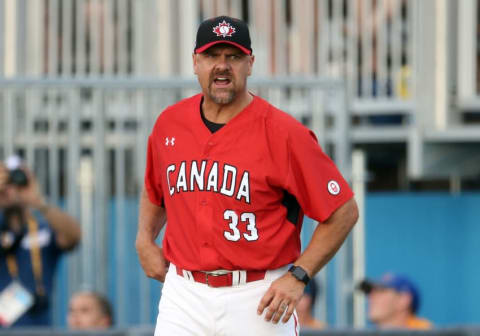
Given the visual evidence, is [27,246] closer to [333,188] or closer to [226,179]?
[226,179]

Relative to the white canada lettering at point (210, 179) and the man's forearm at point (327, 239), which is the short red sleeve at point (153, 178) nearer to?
the white canada lettering at point (210, 179)

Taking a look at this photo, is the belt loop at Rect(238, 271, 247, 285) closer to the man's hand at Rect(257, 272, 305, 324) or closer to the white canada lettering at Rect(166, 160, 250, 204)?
the man's hand at Rect(257, 272, 305, 324)

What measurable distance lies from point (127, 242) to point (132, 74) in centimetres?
182

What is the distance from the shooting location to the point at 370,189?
381 inches

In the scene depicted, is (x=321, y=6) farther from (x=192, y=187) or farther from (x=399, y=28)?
(x=192, y=187)

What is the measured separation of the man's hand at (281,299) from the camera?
4730 mm

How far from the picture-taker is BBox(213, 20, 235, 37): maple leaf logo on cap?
474cm

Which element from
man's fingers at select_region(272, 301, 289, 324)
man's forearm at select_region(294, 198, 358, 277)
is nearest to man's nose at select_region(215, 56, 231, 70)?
man's forearm at select_region(294, 198, 358, 277)

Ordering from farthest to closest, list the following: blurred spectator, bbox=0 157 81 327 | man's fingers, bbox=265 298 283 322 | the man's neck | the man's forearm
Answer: blurred spectator, bbox=0 157 81 327, the man's neck, the man's forearm, man's fingers, bbox=265 298 283 322

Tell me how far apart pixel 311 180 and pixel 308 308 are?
3127 millimetres

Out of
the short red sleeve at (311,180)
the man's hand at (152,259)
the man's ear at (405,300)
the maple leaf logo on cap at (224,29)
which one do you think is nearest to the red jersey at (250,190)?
the short red sleeve at (311,180)

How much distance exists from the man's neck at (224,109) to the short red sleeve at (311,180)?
270 mm

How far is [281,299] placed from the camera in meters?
4.73

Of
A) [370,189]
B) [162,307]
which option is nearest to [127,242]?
[370,189]
